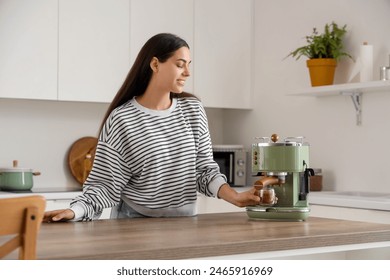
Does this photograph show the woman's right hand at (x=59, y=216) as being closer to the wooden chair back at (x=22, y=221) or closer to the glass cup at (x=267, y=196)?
the glass cup at (x=267, y=196)

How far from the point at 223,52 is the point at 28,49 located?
1.31 meters

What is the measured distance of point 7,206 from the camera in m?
1.38

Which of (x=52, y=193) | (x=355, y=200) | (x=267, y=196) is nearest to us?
(x=267, y=196)

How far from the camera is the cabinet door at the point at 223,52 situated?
4.68 meters

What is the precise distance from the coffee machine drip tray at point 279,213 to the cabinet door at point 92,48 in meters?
2.13

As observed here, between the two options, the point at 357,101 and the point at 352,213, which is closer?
the point at 352,213

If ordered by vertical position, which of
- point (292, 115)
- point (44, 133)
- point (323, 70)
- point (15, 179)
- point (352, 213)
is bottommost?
point (352, 213)

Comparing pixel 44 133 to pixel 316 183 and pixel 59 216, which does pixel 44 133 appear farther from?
pixel 59 216

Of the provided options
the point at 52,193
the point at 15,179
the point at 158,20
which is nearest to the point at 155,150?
the point at 52,193

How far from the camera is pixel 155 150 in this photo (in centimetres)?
238

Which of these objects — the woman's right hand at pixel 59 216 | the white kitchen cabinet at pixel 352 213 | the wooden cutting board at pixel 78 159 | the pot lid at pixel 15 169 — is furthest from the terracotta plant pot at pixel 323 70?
the woman's right hand at pixel 59 216

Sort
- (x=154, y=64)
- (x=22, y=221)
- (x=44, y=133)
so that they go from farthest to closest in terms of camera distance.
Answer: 1. (x=44, y=133)
2. (x=154, y=64)
3. (x=22, y=221)
